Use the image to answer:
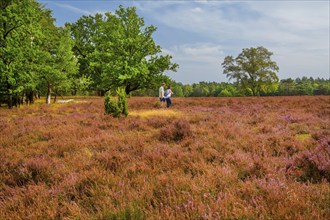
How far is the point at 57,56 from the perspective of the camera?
80.2 ft

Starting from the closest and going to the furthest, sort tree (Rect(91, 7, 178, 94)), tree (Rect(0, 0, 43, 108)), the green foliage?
the green foliage, tree (Rect(0, 0, 43, 108)), tree (Rect(91, 7, 178, 94))

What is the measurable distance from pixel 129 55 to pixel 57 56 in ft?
31.7

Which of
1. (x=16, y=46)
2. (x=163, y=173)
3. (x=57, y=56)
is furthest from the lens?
(x=57, y=56)

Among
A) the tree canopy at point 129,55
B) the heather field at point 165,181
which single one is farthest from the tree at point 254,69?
the heather field at point 165,181

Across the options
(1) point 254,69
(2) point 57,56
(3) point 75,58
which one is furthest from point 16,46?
(1) point 254,69

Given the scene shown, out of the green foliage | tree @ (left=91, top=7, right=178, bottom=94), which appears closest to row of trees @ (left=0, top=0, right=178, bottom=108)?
tree @ (left=91, top=7, right=178, bottom=94)

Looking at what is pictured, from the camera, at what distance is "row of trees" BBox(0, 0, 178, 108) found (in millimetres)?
18156

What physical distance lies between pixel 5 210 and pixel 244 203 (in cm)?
329

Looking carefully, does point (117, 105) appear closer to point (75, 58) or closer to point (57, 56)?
point (57, 56)

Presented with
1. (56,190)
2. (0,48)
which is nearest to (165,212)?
(56,190)

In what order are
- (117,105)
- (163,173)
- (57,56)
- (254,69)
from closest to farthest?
(163,173)
(117,105)
(57,56)
(254,69)

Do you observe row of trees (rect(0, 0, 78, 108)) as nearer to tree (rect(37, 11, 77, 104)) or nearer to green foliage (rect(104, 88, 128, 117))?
tree (rect(37, 11, 77, 104))

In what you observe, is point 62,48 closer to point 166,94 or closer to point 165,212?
point 166,94

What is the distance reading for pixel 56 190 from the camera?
3621 mm
